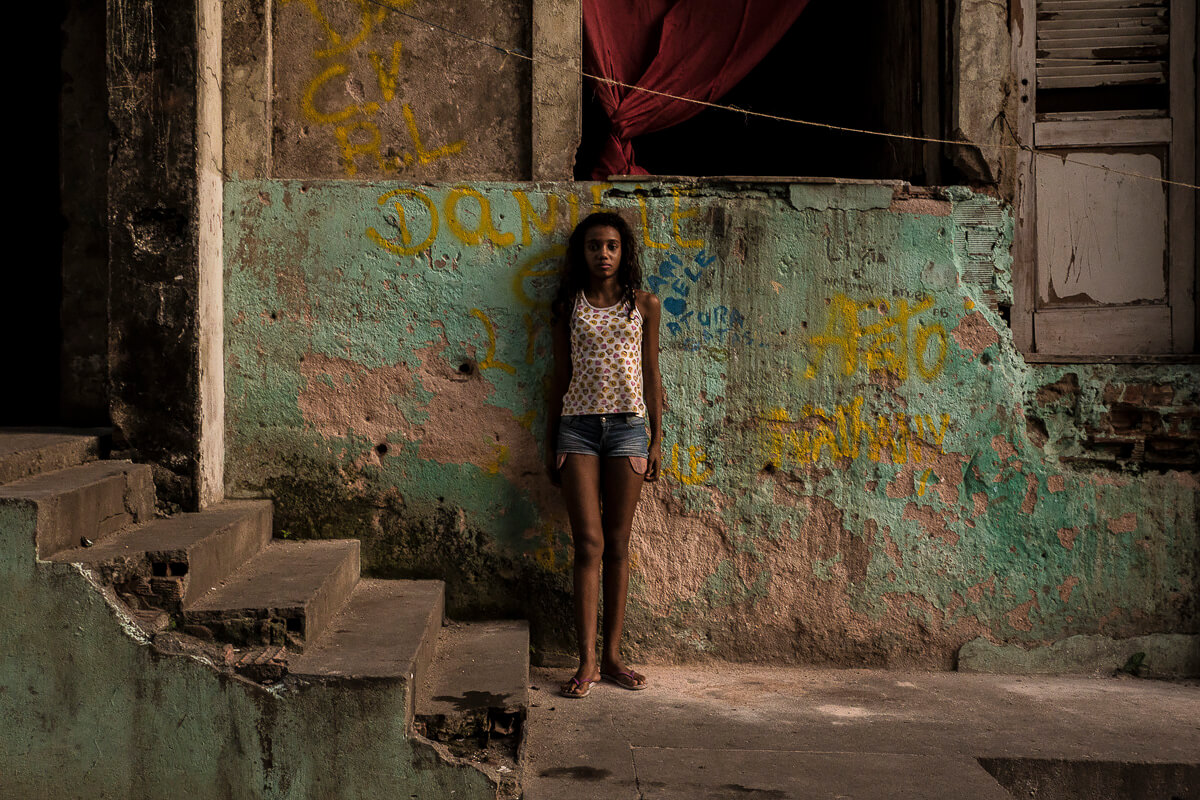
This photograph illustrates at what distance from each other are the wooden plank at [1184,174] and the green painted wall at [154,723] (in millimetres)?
4092

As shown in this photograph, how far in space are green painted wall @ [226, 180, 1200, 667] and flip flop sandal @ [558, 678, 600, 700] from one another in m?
0.41

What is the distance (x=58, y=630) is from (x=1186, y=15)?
224 inches

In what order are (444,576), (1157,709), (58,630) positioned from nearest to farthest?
1. (58,630)
2. (1157,709)
3. (444,576)

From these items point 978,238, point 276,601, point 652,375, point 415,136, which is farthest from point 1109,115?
point 276,601

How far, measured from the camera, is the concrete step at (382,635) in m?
3.18

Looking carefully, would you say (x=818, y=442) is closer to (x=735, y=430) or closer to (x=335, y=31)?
(x=735, y=430)

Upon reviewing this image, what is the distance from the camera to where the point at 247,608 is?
3250mm

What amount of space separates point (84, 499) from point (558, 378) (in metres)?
1.94

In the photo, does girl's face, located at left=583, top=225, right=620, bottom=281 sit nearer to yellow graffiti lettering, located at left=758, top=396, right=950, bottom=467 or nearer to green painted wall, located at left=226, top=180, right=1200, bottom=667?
green painted wall, located at left=226, top=180, right=1200, bottom=667

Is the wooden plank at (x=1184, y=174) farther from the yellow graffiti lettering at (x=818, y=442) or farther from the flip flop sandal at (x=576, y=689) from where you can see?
the flip flop sandal at (x=576, y=689)

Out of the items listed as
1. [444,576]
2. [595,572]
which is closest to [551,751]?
[595,572]

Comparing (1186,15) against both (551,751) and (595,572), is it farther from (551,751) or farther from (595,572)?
(551,751)

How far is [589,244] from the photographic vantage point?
419 centimetres

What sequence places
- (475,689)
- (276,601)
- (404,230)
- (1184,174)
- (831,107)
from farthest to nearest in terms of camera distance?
(831,107) < (1184,174) < (404,230) < (475,689) < (276,601)
